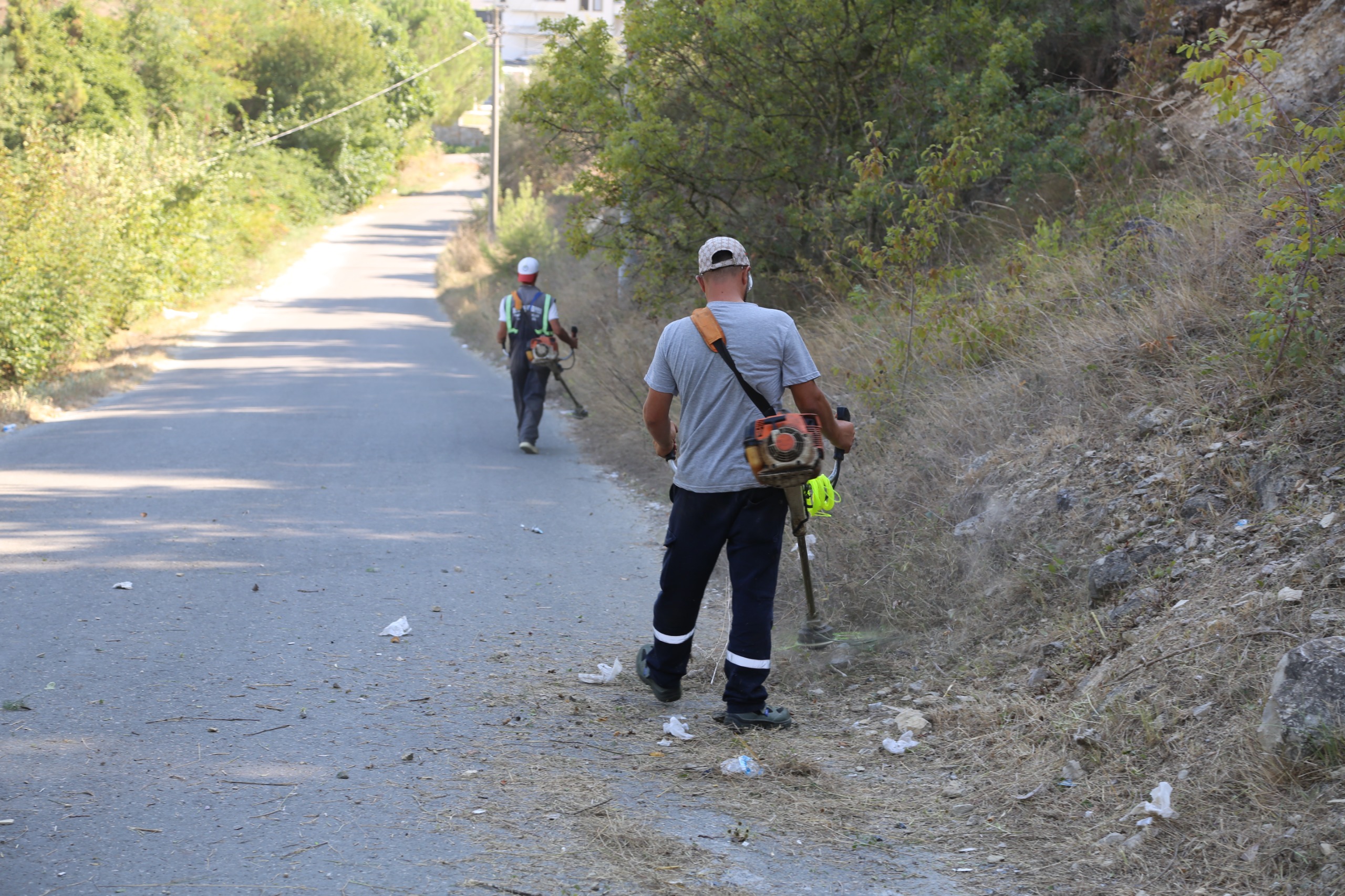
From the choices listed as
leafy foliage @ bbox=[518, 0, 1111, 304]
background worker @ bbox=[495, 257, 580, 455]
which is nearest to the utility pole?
leafy foliage @ bbox=[518, 0, 1111, 304]

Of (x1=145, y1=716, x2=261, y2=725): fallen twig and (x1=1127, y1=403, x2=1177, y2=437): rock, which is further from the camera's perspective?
(x1=1127, y1=403, x2=1177, y2=437): rock

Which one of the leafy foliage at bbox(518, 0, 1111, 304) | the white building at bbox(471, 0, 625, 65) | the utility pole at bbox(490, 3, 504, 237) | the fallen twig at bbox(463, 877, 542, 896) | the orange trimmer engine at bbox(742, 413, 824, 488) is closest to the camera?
the fallen twig at bbox(463, 877, 542, 896)

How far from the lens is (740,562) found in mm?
4594

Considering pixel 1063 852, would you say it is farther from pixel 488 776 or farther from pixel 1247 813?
pixel 488 776

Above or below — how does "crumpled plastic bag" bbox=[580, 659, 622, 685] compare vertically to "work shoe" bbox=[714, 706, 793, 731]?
below

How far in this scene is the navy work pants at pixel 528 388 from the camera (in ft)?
36.8

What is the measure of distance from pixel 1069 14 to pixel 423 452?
8256 mm

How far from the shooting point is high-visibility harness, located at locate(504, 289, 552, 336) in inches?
443

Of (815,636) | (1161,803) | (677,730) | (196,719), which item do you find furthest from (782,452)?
(196,719)

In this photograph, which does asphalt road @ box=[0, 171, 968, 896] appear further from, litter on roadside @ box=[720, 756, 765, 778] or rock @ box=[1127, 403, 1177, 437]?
rock @ box=[1127, 403, 1177, 437]

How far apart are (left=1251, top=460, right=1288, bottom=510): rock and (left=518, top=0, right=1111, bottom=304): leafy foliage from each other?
581 centimetres

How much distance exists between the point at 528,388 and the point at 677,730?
718cm

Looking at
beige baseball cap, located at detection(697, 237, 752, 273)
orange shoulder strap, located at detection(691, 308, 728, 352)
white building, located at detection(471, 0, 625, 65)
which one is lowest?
orange shoulder strap, located at detection(691, 308, 728, 352)

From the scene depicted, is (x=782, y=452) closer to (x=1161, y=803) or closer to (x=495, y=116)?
(x=1161, y=803)
